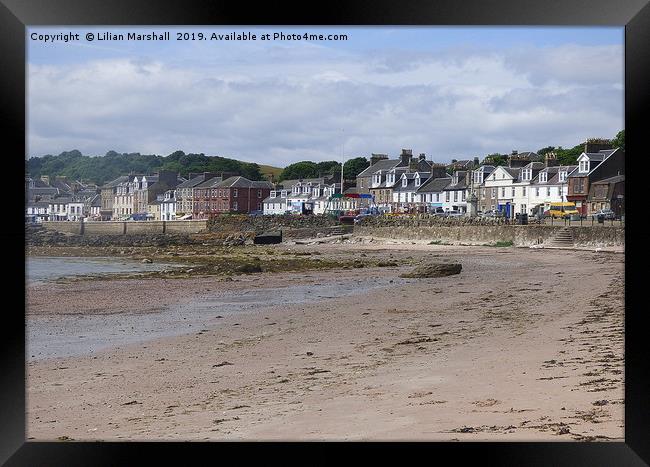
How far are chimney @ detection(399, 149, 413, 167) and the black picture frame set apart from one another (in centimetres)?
1086

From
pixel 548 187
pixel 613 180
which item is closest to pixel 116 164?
pixel 613 180

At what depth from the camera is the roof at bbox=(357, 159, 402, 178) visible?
15417mm

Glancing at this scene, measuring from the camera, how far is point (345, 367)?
741 centimetres

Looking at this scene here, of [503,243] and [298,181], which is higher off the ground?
[298,181]

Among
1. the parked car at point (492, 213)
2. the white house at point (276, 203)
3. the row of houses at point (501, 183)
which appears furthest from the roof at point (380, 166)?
the parked car at point (492, 213)

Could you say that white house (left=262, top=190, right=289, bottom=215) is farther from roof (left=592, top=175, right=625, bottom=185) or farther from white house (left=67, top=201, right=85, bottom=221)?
roof (left=592, top=175, right=625, bottom=185)

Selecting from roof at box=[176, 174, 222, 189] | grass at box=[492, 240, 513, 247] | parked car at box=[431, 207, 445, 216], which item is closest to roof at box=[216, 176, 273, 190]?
roof at box=[176, 174, 222, 189]

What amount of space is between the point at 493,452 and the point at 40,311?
8.85 meters

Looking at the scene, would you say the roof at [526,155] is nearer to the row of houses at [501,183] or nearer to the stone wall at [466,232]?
the row of houses at [501,183]

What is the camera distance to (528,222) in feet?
71.8

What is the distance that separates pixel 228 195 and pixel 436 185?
932cm

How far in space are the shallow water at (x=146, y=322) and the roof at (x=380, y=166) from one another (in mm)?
3163

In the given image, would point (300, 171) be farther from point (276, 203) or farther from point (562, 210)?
point (562, 210)

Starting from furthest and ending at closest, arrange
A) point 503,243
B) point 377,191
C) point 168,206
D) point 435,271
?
point 503,243 → point 377,191 → point 435,271 → point 168,206
